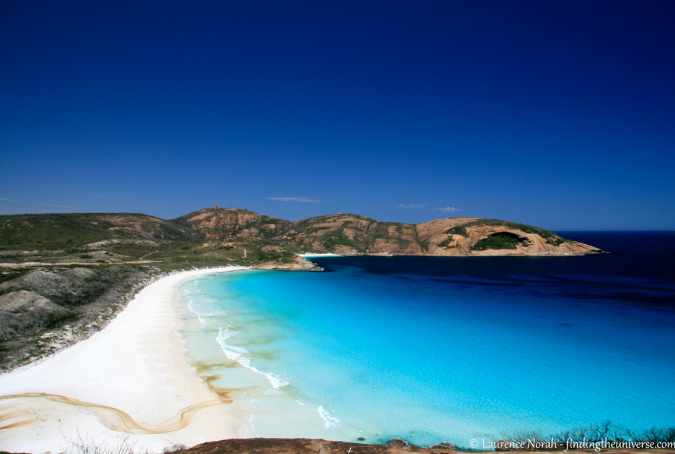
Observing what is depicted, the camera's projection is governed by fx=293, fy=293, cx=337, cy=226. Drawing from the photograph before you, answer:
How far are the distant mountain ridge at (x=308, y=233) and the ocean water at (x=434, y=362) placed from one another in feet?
207

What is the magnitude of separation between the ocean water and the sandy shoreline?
4.17ft

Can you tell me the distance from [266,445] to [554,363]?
19.0 metres

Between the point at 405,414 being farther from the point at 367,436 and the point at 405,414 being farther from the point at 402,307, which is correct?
the point at 402,307

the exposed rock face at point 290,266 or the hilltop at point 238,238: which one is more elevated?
the hilltop at point 238,238

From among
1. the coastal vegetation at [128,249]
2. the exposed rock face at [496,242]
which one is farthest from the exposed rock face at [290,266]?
the exposed rock face at [496,242]

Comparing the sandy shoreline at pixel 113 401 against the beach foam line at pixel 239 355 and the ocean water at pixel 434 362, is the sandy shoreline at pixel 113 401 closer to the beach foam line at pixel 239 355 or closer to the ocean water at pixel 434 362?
the ocean water at pixel 434 362

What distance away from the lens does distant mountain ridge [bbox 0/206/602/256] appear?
268 ft

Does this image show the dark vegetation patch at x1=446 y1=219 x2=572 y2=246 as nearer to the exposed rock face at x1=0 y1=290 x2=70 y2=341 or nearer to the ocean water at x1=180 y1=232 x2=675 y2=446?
the ocean water at x1=180 y1=232 x2=675 y2=446

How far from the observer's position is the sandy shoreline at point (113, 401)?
9.98 m

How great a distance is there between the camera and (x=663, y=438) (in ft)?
35.8

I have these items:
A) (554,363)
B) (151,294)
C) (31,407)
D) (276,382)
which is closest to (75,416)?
(31,407)

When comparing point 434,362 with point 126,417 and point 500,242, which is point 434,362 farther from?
point 500,242

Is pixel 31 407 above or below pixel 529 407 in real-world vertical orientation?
above

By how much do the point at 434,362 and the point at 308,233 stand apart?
120195 mm
